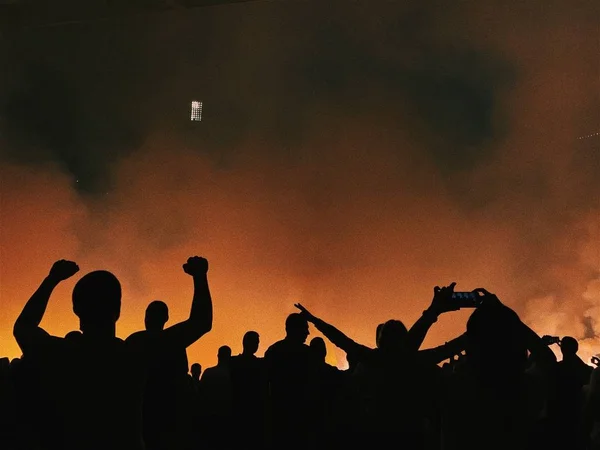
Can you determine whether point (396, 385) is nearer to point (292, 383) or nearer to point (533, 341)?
point (533, 341)

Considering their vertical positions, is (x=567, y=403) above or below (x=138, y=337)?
above

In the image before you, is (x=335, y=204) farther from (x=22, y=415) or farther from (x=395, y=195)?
(x=22, y=415)

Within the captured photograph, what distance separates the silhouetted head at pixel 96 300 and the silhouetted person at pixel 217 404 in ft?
6.06

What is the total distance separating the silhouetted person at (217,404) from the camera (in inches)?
132

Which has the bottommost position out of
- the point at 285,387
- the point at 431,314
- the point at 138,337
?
the point at 138,337

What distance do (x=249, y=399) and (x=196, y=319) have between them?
1.72 m

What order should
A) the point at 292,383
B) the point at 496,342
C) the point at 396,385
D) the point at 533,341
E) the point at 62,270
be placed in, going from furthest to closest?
the point at 292,383, the point at 396,385, the point at 533,341, the point at 62,270, the point at 496,342

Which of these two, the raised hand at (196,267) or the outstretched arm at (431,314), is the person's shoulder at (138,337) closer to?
the raised hand at (196,267)

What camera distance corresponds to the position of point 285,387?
288 centimetres

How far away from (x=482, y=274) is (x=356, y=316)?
178 centimetres

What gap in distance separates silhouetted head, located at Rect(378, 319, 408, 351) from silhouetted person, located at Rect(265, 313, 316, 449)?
0.62 m

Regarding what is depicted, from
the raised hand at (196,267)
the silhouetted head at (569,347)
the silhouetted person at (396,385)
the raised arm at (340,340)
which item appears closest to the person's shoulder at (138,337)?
the raised hand at (196,267)

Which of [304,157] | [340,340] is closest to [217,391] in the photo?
[340,340]

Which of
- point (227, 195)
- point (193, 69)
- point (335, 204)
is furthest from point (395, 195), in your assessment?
point (193, 69)
